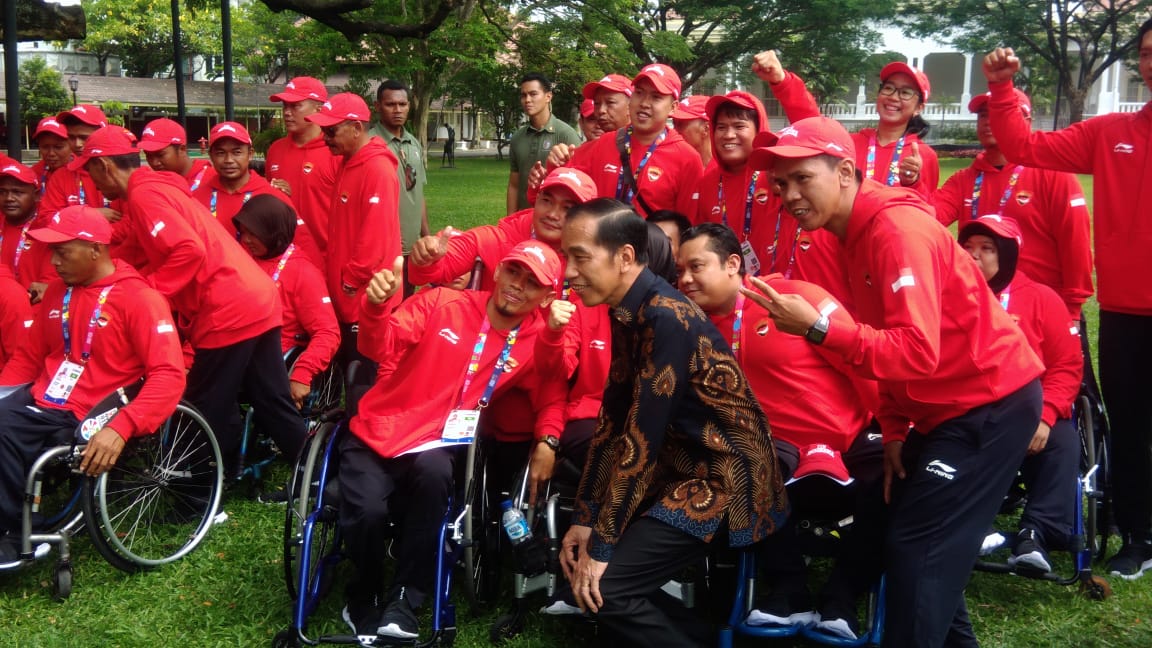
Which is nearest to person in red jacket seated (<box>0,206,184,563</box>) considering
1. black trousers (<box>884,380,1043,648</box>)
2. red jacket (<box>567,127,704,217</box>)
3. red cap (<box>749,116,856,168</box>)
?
red jacket (<box>567,127,704,217</box>)

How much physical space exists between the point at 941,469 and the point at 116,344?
3600 mm

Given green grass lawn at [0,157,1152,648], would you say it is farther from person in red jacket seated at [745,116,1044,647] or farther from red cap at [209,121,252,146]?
red cap at [209,121,252,146]

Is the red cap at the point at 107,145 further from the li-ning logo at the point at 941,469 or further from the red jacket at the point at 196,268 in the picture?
the li-ning logo at the point at 941,469

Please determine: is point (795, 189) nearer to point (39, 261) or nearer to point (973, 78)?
point (39, 261)

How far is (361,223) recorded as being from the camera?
604cm

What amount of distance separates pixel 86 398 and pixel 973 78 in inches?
1913

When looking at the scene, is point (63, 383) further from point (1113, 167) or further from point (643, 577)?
point (1113, 167)

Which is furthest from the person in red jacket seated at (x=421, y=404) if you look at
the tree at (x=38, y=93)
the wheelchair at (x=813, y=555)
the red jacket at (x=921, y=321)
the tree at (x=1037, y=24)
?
the tree at (x=38, y=93)

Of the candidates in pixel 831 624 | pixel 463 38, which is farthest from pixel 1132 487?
pixel 463 38

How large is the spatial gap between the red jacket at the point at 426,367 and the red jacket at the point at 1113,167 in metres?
2.09

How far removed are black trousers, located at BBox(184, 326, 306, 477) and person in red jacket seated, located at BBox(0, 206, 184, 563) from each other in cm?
49

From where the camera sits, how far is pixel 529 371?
4.28 m

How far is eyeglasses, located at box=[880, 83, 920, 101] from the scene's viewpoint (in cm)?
499

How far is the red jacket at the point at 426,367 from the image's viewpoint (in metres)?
4.03
